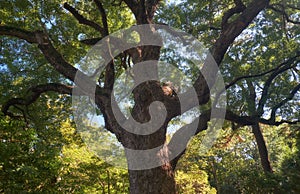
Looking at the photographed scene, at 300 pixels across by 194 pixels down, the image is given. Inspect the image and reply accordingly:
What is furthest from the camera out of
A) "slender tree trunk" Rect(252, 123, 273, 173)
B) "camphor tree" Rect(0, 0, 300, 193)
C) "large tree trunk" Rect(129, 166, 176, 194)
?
"slender tree trunk" Rect(252, 123, 273, 173)

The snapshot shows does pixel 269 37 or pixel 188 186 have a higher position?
pixel 269 37

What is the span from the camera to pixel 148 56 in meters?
6.00

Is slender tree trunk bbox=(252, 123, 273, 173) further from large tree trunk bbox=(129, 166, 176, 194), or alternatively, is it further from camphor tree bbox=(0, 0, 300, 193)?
large tree trunk bbox=(129, 166, 176, 194)

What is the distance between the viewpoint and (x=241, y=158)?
2784cm

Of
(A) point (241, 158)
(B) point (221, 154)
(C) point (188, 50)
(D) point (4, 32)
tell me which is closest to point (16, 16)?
(D) point (4, 32)

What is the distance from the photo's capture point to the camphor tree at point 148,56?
206 inches

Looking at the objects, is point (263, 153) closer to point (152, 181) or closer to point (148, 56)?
point (148, 56)

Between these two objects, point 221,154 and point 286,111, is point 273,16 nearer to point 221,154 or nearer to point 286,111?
point 286,111

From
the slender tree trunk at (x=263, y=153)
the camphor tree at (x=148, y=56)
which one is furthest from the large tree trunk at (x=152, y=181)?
the slender tree trunk at (x=263, y=153)

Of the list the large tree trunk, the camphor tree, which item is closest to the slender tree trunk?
the camphor tree

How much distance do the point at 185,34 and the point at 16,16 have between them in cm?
486

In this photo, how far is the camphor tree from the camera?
5.24 m

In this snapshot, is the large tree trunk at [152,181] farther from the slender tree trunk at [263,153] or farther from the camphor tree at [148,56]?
the slender tree trunk at [263,153]

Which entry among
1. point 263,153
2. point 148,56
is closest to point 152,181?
point 148,56
